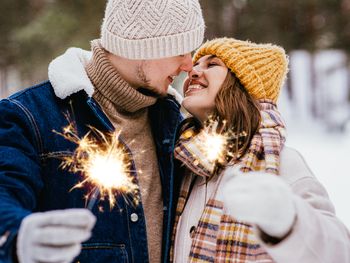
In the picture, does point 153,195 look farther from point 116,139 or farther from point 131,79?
point 131,79

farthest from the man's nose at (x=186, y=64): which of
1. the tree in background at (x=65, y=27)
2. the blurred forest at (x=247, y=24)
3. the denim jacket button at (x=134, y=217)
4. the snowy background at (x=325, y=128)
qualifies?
the blurred forest at (x=247, y=24)

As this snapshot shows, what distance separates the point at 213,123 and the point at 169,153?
259 millimetres

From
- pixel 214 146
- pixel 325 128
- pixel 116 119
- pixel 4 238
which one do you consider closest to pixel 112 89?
pixel 116 119

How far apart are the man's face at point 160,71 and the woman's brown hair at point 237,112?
0.23m

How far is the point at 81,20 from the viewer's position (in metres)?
10.5

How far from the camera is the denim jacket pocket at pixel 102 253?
204cm

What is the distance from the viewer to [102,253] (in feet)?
6.79

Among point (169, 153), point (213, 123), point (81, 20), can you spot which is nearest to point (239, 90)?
point (213, 123)

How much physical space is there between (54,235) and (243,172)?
1019 millimetres

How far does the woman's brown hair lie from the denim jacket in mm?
362

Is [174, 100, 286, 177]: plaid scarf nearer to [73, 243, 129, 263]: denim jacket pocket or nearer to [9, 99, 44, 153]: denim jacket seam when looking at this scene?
[73, 243, 129, 263]: denim jacket pocket

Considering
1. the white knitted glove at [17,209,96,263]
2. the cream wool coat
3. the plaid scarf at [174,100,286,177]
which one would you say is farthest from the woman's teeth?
the white knitted glove at [17,209,96,263]

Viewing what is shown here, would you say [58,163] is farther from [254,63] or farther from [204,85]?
[254,63]

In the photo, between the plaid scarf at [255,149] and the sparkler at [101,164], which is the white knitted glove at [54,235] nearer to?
the sparkler at [101,164]
